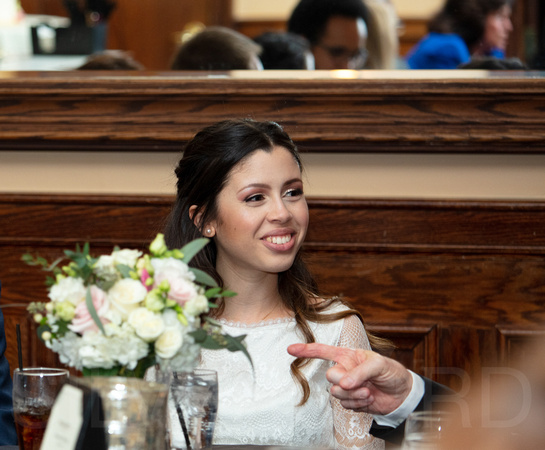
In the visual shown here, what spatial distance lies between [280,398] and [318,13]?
1863 mm

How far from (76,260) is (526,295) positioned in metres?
1.50

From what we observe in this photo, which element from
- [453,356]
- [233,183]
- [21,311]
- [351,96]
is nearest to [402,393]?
[233,183]

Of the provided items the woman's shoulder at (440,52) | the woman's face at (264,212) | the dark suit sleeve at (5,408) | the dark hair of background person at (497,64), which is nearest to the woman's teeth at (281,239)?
the woman's face at (264,212)

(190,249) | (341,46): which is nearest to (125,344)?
(190,249)

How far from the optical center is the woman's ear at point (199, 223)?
1.90m

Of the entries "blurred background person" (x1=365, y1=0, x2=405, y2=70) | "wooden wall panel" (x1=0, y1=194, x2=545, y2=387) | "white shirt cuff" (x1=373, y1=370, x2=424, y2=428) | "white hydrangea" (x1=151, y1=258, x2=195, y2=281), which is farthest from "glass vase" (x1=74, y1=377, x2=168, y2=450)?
"blurred background person" (x1=365, y1=0, x2=405, y2=70)

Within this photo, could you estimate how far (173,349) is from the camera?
986 mm

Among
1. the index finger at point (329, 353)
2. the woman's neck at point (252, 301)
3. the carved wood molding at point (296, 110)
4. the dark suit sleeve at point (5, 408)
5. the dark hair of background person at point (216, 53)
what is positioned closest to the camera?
the index finger at point (329, 353)

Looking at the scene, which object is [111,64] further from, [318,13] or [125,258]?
[125,258]

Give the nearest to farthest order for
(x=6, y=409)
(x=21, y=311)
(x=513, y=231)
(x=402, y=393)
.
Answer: (x=402, y=393) → (x=6, y=409) → (x=513, y=231) → (x=21, y=311)

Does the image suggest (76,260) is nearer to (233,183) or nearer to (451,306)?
(233,183)

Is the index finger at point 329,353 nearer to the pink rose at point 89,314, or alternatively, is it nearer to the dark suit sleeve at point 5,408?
the pink rose at point 89,314

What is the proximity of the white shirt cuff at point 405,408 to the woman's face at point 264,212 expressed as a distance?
0.40 meters

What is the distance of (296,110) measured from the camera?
2.26 meters
